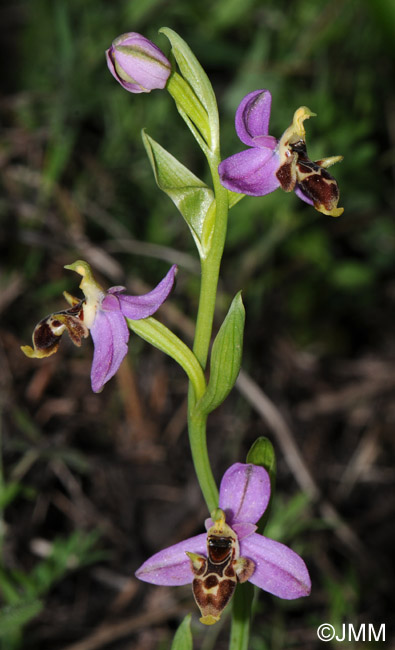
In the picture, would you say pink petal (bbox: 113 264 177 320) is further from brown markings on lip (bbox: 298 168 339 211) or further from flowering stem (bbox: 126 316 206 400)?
brown markings on lip (bbox: 298 168 339 211)

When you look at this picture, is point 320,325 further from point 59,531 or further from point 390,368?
point 59,531

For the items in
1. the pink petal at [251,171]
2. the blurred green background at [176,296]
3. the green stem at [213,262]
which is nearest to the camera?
the pink petal at [251,171]

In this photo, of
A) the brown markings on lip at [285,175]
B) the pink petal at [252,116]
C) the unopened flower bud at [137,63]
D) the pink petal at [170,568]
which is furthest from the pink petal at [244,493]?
the unopened flower bud at [137,63]

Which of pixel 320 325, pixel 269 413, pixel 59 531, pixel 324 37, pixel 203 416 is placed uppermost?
pixel 324 37

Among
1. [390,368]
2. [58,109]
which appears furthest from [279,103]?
[390,368]

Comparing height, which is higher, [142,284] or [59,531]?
[142,284]

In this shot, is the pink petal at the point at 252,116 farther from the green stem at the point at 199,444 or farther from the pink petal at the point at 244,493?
the pink petal at the point at 244,493
